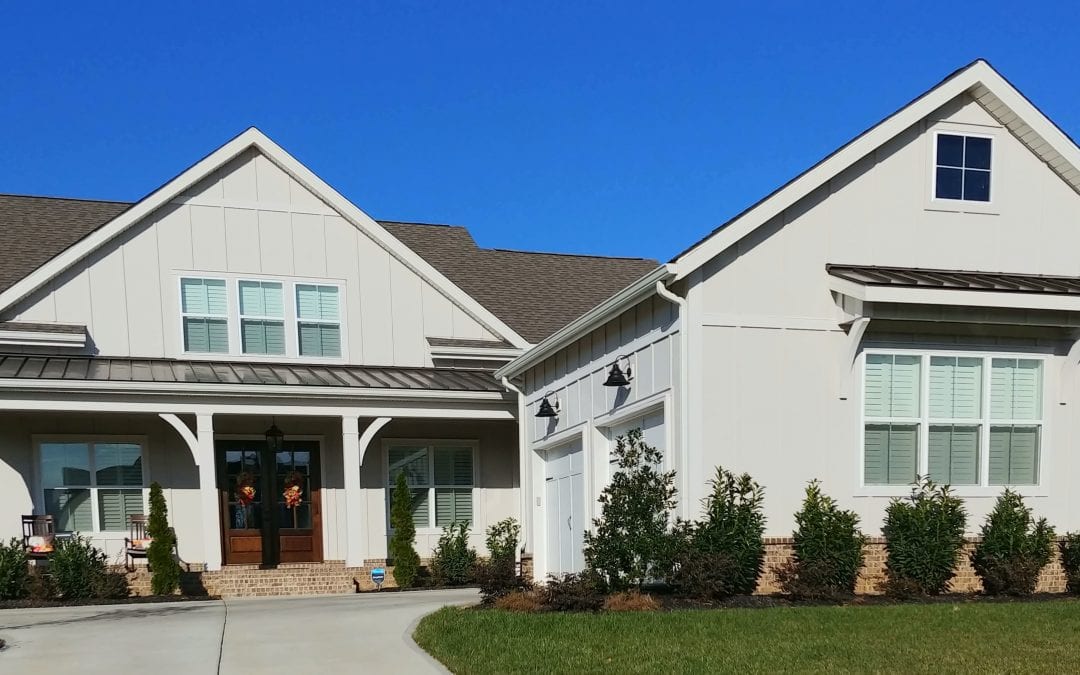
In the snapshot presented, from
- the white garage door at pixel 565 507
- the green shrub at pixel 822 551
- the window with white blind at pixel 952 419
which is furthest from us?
the white garage door at pixel 565 507

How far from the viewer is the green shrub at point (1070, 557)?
11.6 m

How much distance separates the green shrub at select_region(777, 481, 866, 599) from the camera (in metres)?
10.6

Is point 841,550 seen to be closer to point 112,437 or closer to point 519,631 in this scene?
point 519,631

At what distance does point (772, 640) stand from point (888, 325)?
15.2 ft

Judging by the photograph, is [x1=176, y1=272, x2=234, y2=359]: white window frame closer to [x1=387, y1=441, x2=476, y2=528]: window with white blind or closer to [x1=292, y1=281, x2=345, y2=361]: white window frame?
[x1=292, y1=281, x2=345, y2=361]: white window frame

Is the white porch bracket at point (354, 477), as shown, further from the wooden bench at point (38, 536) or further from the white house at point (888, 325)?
the white house at point (888, 325)

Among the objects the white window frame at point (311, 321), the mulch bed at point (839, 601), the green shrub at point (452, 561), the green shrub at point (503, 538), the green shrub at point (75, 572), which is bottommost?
the green shrub at point (452, 561)

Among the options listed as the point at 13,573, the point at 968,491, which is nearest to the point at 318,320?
the point at 13,573

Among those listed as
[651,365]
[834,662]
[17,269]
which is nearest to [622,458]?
[651,365]

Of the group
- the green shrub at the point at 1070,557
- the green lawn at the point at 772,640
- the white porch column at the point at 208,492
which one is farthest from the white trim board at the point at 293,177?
the green shrub at the point at 1070,557

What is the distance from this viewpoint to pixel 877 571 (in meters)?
11.2

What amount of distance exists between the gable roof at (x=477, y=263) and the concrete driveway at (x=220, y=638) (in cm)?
693

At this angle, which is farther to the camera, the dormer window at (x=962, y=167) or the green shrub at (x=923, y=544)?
the dormer window at (x=962, y=167)

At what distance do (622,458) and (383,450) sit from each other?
6978mm
